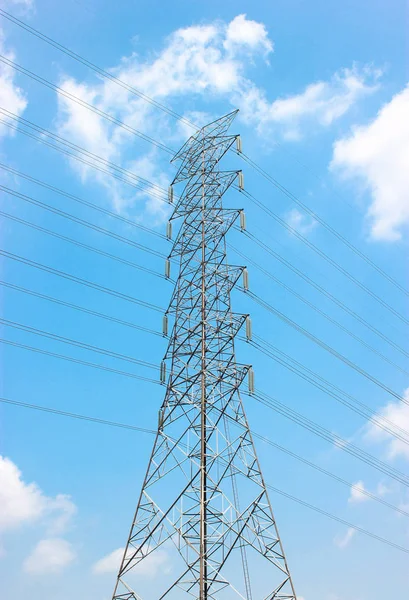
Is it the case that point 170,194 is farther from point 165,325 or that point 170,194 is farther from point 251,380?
point 251,380

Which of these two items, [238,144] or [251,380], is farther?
[238,144]

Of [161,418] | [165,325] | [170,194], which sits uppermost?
[170,194]

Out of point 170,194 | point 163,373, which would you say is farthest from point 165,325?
point 170,194

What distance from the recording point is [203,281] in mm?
27109

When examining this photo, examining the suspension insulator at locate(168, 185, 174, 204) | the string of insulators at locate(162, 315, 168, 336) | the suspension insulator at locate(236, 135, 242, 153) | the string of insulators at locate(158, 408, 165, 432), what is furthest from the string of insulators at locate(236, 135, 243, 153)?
the string of insulators at locate(158, 408, 165, 432)

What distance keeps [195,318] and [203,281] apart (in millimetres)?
2017

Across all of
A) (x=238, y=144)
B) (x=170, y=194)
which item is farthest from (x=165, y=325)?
(x=238, y=144)

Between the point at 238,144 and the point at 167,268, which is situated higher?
the point at 238,144

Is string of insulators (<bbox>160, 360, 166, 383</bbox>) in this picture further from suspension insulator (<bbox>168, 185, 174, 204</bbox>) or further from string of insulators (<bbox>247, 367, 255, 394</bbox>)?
suspension insulator (<bbox>168, 185, 174, 204</bbox>)

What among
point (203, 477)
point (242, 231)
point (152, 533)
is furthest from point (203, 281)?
point (152, 533)

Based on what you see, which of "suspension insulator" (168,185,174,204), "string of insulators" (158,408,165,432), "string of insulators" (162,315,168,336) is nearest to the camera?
"string of insulators" (158,408,165,432)

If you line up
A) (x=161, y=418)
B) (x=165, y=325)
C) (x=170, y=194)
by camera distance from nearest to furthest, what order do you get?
(x=161, y=418) < (x=165, y=325) < (x=170, y=194)

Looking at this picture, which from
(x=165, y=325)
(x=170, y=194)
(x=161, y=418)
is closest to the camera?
(x=161, y=418)

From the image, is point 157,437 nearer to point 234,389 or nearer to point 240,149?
point 234,389
